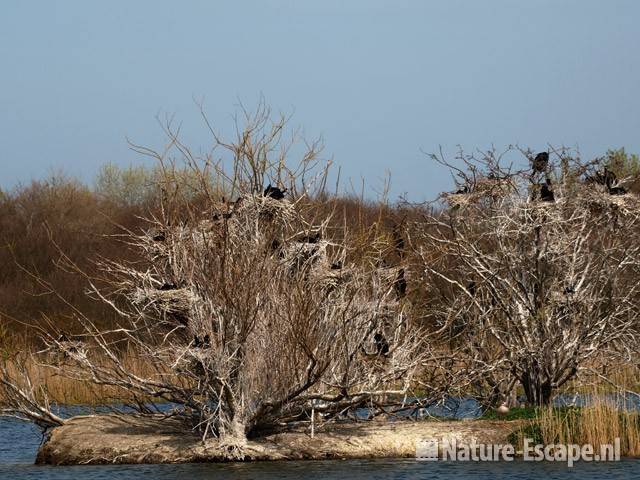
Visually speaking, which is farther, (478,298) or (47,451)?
(478,298)

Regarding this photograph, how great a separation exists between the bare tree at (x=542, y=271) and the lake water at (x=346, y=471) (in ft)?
7.69

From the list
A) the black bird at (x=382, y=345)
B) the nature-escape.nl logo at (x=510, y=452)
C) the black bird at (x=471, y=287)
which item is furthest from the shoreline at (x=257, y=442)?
the black bird at (x=471, y=287)

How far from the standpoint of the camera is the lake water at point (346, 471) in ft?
52.9

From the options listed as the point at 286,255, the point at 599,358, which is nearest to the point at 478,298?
the point at 599,358

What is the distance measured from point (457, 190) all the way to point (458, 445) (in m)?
4.40

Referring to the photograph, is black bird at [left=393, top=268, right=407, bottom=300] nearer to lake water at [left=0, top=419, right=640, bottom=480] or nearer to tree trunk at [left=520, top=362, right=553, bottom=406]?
lake water at [left=0, top=419, right=640, bottom=480]

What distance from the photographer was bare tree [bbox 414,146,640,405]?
19.2m

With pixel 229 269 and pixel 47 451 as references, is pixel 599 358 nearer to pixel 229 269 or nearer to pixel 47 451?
pixel 229 269

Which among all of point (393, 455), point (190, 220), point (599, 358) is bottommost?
point (393, 455)

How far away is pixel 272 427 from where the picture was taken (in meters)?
17.7

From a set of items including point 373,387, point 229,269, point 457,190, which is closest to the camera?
point 229,269

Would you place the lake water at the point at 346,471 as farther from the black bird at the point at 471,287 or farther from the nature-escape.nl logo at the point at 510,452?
the black bird at the point at 471,287

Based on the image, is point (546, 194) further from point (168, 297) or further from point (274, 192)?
point (168, 297)

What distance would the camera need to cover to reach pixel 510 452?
17531 mm
